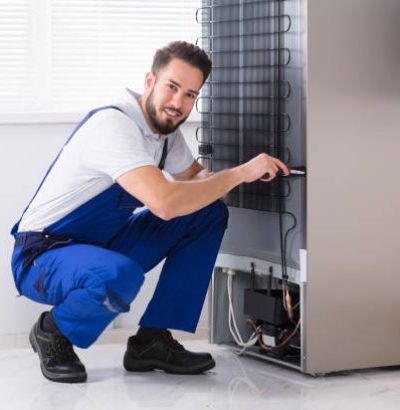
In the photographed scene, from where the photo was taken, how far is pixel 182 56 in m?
2.59

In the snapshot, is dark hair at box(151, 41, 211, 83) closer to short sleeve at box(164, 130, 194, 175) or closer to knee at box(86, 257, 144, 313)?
short sleeve at box(164, 130, 194, 175)

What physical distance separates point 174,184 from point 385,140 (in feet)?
2.12

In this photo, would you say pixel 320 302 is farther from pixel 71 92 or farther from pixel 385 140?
pixel 71 92

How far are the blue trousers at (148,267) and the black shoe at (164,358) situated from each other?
2.5 inches

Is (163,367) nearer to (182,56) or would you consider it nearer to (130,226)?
(130,226)

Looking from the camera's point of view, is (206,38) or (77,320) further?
(206,38)

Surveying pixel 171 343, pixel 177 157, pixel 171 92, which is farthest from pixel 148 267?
pixel 171 92

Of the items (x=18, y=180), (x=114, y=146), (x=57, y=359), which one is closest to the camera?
(x=114, y=146)

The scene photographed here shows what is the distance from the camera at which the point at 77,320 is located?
260 centimetres

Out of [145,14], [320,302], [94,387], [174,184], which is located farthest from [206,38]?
[94,387]

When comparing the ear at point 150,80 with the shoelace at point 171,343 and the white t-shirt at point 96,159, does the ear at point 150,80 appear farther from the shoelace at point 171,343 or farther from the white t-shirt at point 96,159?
the shoelace at point 171,343

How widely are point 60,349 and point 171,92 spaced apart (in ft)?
2.68

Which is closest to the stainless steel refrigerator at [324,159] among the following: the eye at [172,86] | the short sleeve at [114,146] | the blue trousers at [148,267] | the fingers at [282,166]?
the fingers at [282,166]

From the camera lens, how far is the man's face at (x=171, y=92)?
2586 mm
